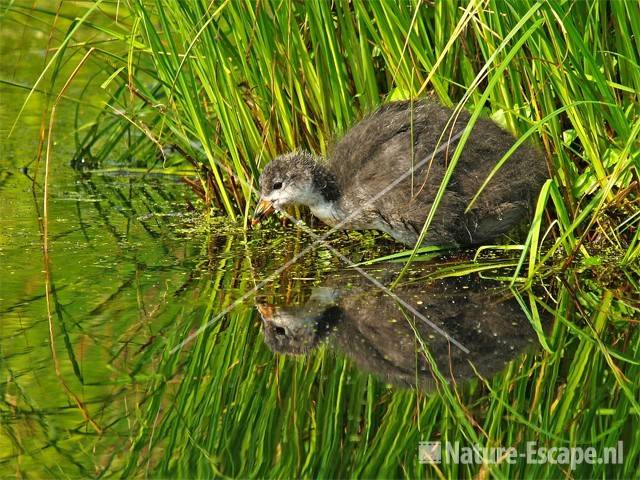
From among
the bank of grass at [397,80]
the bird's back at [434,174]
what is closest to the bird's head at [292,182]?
the bank of grass at [397,80]

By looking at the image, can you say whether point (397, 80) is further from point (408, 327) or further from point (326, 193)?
point (408, 327)

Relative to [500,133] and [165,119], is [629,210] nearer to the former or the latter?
[500,133]

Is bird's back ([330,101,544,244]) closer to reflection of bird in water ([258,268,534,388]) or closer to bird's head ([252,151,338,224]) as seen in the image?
bird's head ([252,151,338,224])

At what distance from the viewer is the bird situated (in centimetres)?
504

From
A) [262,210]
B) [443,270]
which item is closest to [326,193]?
[262,210]

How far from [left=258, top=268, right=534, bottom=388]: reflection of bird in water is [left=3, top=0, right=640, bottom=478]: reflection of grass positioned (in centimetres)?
10

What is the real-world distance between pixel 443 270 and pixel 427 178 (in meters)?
0.42

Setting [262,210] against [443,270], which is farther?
[262,210]

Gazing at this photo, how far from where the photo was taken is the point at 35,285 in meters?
4.75

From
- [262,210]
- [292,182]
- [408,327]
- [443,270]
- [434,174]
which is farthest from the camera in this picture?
[262,210]

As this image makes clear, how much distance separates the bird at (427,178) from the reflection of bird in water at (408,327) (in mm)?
416

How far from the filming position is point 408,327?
4.23 m

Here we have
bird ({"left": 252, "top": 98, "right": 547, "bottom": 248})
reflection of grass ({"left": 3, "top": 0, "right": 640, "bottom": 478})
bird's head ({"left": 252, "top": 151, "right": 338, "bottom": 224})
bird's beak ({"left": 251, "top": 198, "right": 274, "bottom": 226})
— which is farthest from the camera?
bird's beak ({"left": 251, "top": 198, "right": 274, "bottom": 226})

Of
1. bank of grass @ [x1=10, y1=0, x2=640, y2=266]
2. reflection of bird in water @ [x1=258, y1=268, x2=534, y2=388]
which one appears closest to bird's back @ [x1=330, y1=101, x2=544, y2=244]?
bank of grass @ [x1=10, y1=0, x2=640, y2=266]
